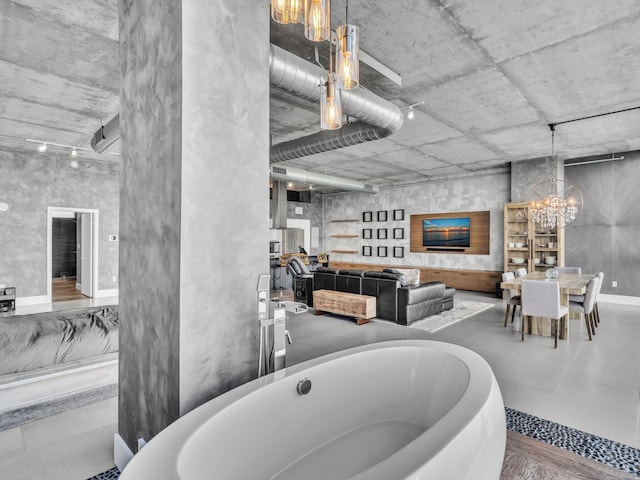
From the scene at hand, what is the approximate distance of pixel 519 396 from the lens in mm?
2959

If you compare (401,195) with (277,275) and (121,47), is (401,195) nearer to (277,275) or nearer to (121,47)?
(277,275)

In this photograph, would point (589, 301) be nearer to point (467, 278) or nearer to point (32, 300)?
point (467, 278)

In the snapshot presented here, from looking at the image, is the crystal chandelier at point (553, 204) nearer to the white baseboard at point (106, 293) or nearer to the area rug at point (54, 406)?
the area rug at point (54, 406)

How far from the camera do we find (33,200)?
23.0 ft

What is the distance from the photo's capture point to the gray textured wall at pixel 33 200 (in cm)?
676

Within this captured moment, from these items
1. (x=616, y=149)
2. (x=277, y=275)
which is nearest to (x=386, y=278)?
(x=277, y=275)

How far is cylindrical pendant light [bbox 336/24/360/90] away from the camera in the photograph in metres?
1.77

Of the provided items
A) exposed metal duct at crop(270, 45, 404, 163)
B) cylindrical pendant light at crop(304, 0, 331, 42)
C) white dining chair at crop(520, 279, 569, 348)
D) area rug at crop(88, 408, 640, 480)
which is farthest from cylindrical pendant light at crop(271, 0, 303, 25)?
white dining chair at crop(520, 279, 569, 348)

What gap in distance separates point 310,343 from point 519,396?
7.79ft

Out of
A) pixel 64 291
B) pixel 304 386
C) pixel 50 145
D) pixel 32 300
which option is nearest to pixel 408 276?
pixel 304 386

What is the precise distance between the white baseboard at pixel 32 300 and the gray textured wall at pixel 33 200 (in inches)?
2.7

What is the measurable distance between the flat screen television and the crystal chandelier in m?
1.83

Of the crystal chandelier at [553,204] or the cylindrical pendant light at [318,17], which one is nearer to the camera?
the cylindrical pendant light at [318,17]

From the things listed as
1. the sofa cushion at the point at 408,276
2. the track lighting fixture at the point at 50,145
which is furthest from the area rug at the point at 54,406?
the track lighting fixture at the point at 50,145
